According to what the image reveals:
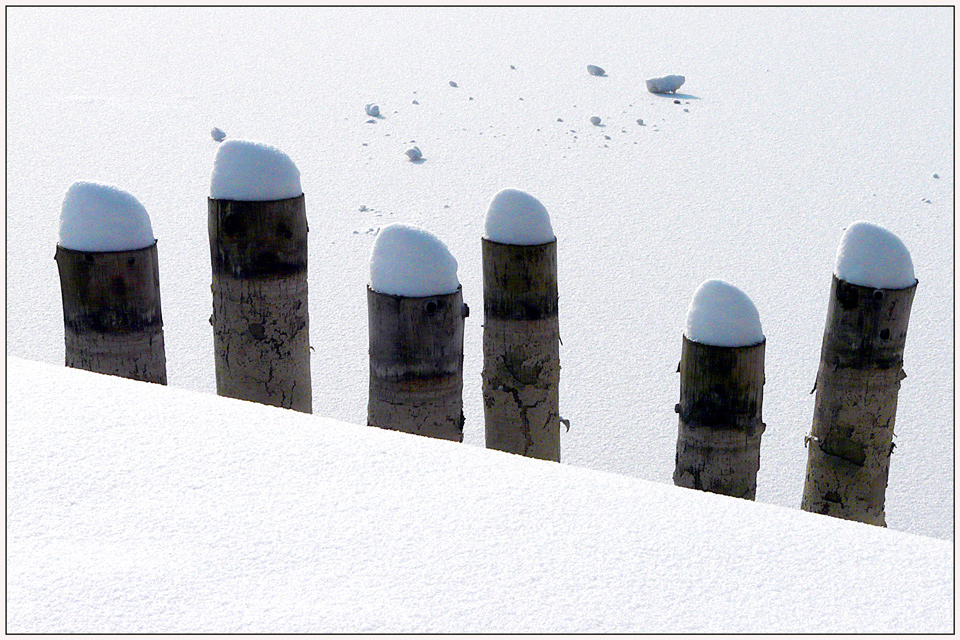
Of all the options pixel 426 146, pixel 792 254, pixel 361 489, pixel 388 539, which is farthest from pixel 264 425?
pixel 426 146

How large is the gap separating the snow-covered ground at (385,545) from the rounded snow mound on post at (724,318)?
2.30 metres

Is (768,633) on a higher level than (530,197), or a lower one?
lower

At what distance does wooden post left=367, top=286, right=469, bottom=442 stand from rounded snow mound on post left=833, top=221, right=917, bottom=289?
214 centimetres

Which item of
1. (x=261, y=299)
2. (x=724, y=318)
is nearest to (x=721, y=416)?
(x=724, y=318)

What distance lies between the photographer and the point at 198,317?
9.59 m

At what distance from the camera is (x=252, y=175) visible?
18.3ft

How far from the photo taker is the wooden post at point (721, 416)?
222 inches

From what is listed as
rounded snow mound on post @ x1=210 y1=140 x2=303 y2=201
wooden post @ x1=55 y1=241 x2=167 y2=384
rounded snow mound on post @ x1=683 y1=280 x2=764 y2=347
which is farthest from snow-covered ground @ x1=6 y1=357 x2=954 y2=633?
rounded snow mound on post @ x1=683 y1=280 x2=764 y2=347

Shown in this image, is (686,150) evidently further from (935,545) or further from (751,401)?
(935,545)

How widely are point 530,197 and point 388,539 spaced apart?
141 inches

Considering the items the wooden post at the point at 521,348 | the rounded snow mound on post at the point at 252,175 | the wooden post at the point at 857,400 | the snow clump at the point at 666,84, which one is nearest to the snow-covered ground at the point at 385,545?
the rounded snow mound on post at the point at 252,175

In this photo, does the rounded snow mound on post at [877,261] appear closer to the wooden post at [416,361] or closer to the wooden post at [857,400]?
the wooden post at [857,400]

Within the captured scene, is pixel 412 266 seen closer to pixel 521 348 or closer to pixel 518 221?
pixel 518 221

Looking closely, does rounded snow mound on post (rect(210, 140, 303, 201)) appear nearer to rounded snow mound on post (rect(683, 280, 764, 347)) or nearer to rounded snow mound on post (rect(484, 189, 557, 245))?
rounded snow mound on post (rect(484, 189, 557, 245))
